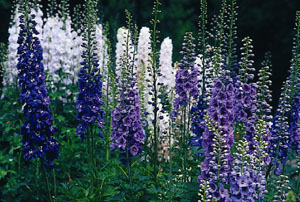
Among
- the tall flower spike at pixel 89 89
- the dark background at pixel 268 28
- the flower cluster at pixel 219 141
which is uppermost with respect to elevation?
the dark background at pixel 268 28

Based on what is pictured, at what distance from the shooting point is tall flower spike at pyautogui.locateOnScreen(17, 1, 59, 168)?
493cm

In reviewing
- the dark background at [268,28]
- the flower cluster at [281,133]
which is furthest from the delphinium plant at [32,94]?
the dark background at [268,28]

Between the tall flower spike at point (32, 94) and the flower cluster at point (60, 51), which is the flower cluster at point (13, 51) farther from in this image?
the tall flower spike at point (32, 94)

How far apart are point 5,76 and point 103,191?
4.72 metres

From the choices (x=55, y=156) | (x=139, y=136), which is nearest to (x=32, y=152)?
(x=55, y=156)

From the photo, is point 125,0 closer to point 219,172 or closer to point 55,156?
point 55,156

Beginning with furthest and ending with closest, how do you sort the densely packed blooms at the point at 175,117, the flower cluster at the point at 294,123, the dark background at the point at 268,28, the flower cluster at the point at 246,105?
the dark background at the point at 268,28 < the flower cluster at the point at 294,123 < the flower cluster at the point at 246,105 < the densely packed blooms at the point at 175,117

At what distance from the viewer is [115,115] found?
454 centimetres

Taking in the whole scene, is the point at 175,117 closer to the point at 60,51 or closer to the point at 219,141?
the point at 219,141

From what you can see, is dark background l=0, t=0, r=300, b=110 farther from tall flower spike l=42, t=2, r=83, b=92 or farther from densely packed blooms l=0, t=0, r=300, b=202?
densely packed blooms l=0, t=0, r=300, b=202

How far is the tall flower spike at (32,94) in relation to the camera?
16.2 feet

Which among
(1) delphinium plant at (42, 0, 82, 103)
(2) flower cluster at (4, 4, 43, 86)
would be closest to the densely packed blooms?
(1) delphinium plant at (42, 0, 82, 103)

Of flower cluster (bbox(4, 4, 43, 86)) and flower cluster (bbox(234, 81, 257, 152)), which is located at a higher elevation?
flower cluster (bbox(4, 4, 43, 86))

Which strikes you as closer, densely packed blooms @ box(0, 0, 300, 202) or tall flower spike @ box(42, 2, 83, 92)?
densely packed blooms @ box(0, 0, 300, 202)
